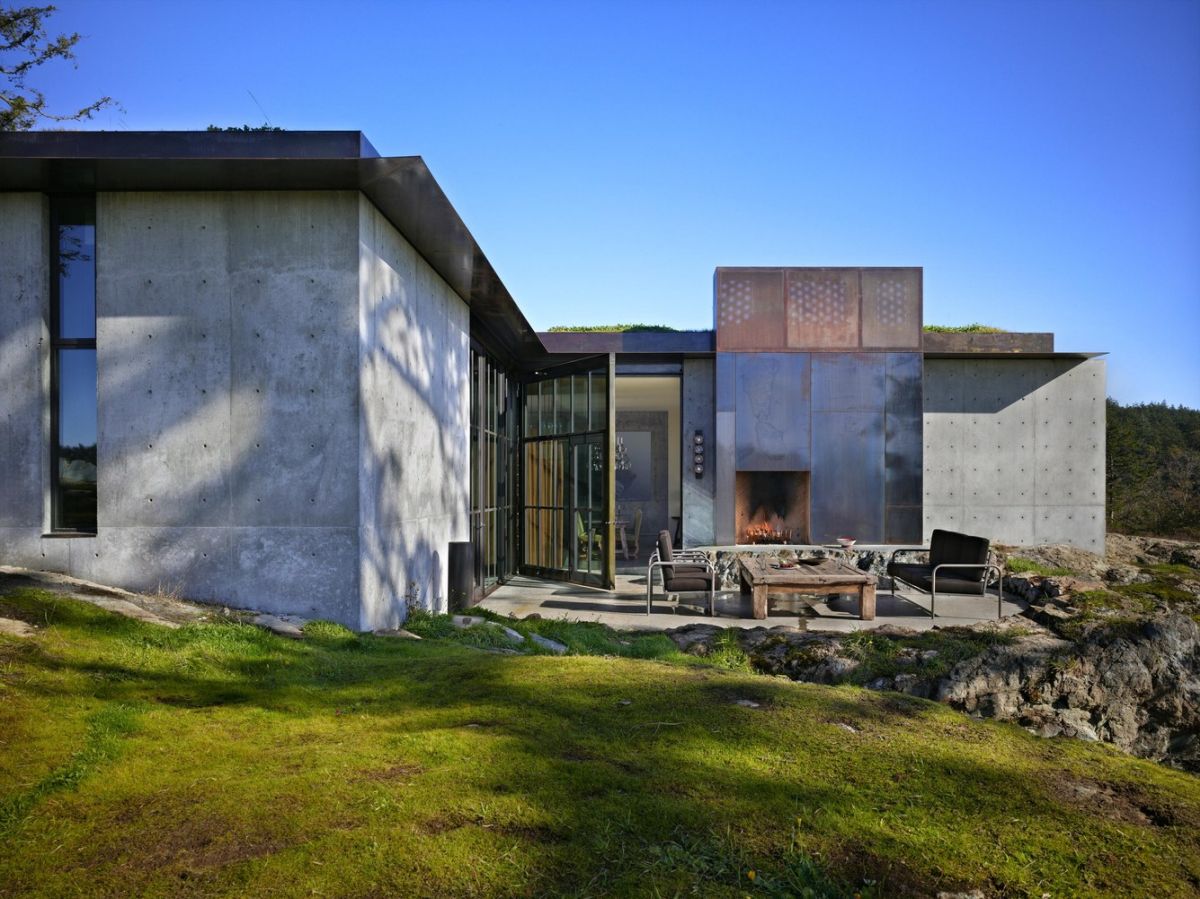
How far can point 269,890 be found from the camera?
1.91 metres

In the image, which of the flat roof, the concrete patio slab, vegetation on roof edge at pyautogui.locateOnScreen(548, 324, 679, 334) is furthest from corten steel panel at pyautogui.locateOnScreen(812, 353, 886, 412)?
the flat roof

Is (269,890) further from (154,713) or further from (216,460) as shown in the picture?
(216,460)

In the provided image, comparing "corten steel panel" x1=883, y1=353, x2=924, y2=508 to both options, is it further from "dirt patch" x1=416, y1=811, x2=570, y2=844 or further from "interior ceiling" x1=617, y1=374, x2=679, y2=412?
"dirt patch" x1=416, y1=811, x2=570, y2=844

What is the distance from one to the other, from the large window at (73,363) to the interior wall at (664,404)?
1021 cm

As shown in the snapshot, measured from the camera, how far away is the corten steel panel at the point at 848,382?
1313 cm

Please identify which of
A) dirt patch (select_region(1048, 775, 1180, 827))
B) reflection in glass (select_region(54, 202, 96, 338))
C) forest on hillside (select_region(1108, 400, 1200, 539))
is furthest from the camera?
forest on hillside (select_region(1108, 400, 1200, 539))

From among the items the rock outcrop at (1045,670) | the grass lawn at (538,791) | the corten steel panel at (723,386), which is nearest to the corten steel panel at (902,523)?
the corten steel panel at (723,386)

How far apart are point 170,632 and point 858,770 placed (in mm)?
3861

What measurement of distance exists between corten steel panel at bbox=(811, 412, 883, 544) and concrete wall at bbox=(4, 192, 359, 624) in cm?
931

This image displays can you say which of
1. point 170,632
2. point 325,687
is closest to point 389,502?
point 170,632

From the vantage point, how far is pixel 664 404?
19.4 m

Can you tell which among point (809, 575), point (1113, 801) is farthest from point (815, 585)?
point (1113, 801)

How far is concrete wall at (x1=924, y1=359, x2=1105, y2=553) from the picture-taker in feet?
44.1

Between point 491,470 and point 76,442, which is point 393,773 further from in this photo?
point 491,470
